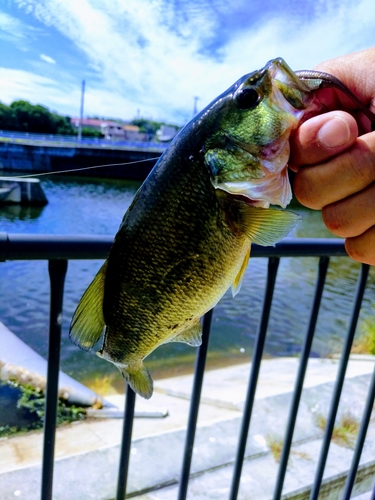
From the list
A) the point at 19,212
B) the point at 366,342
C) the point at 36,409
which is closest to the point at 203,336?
the point at 36,409

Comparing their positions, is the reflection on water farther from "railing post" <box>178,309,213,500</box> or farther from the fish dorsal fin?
the fish dorsal fin

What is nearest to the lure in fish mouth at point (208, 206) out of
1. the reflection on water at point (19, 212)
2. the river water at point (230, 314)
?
the river water at point (230, 314)

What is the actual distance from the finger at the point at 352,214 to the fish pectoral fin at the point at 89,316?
55cm

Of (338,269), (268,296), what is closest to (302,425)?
(268,296)

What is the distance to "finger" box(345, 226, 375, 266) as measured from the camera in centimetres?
117

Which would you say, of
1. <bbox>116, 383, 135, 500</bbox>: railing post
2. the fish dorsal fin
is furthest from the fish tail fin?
<bbox>116, 383, 135, 500</bbox>: railing post

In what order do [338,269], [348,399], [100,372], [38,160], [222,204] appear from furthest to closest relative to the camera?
[38,160], [338,269], [100,372], [348,399], [222,204]

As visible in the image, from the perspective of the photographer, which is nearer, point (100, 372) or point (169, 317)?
point (169, 317)

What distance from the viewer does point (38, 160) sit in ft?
102

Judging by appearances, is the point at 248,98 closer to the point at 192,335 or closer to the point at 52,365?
the point at 192,335

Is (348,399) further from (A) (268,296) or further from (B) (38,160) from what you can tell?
(B) (38,160)

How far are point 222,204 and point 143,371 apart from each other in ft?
1.37

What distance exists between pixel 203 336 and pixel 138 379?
33.4 inches

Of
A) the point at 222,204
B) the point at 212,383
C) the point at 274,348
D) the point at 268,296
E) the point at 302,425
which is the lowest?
the point at 274,348
